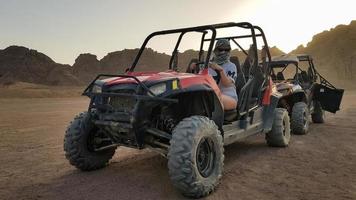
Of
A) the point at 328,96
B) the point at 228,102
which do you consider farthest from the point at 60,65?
the point at 228,102

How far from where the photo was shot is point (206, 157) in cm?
555

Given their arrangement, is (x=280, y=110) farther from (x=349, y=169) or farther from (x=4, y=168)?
(x=4, y=168)

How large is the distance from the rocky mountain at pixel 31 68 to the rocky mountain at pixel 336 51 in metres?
36.8

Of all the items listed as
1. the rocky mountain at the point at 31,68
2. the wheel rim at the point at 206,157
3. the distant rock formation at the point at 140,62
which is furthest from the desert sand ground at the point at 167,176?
the rocky mountain at the point at 31,68

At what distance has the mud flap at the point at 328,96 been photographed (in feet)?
40.6

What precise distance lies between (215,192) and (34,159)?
3523 millimetres

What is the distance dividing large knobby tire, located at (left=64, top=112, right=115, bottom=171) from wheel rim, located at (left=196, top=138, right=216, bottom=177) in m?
1.67

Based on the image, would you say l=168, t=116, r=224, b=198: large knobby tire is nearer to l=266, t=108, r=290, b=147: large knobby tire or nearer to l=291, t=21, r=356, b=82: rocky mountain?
l=266, t=108, r=290, b=147: large knobby tire

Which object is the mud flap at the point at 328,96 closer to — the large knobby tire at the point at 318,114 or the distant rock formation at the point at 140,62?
the large knobby tire at the point at 318,114

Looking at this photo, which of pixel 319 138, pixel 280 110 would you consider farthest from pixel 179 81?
pixel 319 138

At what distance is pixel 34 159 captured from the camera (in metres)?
7.47

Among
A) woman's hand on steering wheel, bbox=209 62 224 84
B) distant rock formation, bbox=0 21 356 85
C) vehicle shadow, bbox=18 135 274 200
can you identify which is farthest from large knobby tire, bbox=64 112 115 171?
distant rock formation, bbox=0 21 356 85

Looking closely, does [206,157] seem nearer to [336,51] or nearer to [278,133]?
[278,133]

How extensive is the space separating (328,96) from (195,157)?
27.5ft
